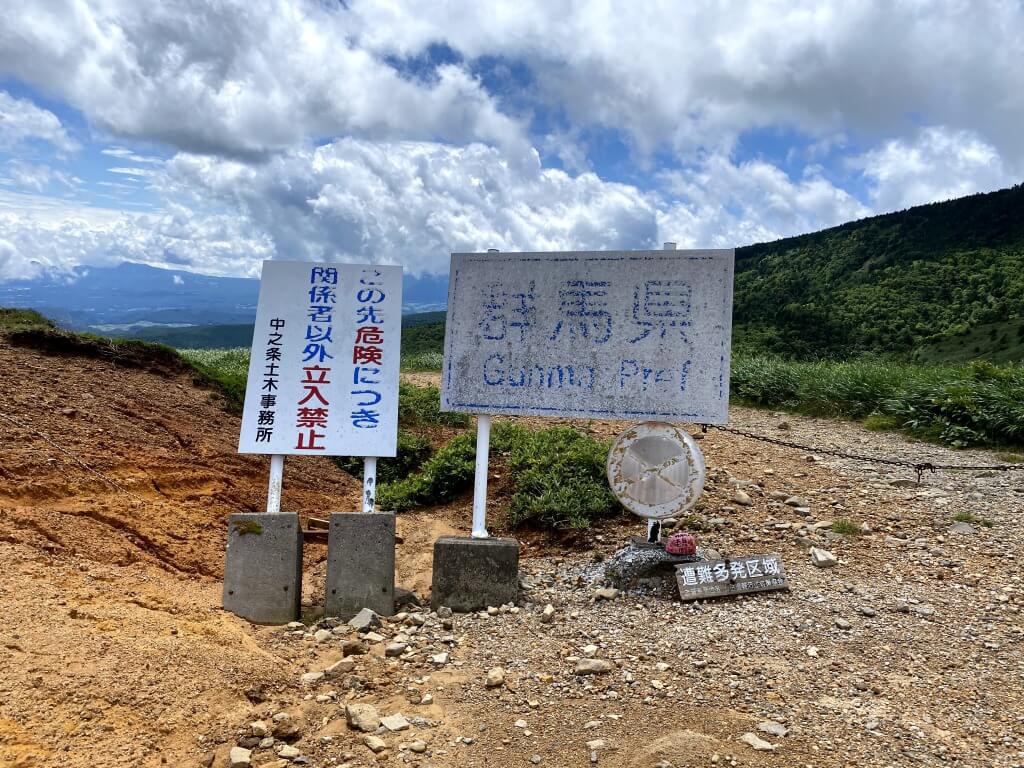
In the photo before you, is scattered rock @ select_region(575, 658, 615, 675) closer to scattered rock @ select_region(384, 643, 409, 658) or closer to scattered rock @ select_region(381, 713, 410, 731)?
scattered rock @ select_region(381, 713, 410, 731)

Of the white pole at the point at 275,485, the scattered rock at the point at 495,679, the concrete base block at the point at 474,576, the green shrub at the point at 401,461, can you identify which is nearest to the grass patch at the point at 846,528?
the concrete base block at the point at 474,576

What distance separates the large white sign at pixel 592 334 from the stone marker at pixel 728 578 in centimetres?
96

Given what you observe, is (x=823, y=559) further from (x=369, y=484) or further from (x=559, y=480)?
(x=369, y=484)

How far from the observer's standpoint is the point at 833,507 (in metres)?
6.44

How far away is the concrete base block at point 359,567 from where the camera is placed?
15.4ft

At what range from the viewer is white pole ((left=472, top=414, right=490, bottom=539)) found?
5098 millimetres

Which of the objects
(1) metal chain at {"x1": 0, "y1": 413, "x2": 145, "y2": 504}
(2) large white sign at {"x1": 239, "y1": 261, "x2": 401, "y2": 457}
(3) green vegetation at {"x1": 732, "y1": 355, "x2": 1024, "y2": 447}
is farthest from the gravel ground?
(3) green vegetation at {"x1": 732, "y1": 355, "x2": 1024, "y2": 447}

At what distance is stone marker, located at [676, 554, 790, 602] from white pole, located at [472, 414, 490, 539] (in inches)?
55.0

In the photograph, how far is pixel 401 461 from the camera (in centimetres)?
895

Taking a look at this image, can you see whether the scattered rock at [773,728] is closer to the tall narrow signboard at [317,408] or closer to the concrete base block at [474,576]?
the concrete base block at [474,576]

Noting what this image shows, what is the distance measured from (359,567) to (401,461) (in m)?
4.25

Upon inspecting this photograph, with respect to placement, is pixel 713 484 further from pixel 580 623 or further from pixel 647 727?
pixel 647 727

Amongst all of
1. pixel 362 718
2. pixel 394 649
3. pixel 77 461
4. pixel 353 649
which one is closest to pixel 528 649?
pixel 394 649

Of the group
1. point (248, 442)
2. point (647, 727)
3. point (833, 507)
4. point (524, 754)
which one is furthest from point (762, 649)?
point (248, 442)
